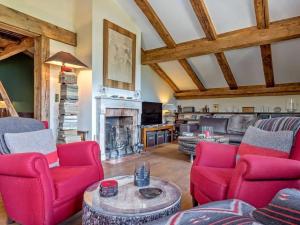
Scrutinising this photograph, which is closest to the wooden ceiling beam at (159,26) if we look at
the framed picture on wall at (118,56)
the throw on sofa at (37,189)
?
the framed picture on wall at (118,56)

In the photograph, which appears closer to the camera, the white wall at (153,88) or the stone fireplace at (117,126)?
the stone fireplace at (117,126)

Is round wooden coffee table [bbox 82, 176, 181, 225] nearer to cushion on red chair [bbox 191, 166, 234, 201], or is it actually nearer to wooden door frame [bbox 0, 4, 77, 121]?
cushion on red chair [bbox 191, 166, 234, 201]

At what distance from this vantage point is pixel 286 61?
517cm

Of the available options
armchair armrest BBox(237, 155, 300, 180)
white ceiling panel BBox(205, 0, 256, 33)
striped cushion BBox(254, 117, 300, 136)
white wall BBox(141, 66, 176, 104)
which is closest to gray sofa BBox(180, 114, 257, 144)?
white wall BBox(141, 66, 176, 104)

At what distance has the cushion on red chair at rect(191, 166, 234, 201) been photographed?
1.64 m

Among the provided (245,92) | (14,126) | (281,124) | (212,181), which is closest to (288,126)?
(281,124)

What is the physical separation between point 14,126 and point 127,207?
157 cm

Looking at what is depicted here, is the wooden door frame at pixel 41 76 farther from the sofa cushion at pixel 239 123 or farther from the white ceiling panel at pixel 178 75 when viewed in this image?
the sofa cushion at pixel 239 123

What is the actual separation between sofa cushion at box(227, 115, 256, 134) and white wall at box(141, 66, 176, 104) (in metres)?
2.54

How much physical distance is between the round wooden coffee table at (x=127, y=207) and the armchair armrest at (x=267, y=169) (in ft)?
1.65

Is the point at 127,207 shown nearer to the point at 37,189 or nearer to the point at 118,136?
the point at 37,189

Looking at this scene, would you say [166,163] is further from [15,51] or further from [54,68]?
[15,51]

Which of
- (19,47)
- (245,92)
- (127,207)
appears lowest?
(127,207)

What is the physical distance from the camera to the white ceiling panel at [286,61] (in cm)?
474
